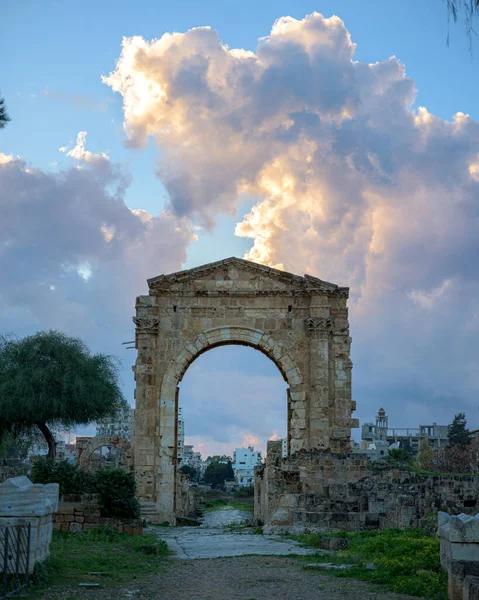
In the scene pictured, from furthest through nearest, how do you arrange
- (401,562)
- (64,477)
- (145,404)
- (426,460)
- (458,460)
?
(426,460)
(458,460)
(145,404)
(64,477)
(401,562)

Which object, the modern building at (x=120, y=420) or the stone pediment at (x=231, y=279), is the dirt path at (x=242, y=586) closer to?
the stone pediment at (x=231, y=279)

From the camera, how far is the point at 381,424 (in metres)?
124

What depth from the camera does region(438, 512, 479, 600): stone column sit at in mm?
7797

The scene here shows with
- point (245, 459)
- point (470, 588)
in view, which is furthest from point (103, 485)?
point (245, 459)

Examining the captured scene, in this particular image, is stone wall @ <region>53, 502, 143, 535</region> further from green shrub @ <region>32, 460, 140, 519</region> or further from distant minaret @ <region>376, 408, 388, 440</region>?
distant minaret @ <region>376, 408, 388, 440</region>

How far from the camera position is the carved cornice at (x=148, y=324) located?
24156 millimetres

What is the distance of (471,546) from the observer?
8.40m

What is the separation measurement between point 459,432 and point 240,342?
194 feet

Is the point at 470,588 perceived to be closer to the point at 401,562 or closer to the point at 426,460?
the point at 401,562

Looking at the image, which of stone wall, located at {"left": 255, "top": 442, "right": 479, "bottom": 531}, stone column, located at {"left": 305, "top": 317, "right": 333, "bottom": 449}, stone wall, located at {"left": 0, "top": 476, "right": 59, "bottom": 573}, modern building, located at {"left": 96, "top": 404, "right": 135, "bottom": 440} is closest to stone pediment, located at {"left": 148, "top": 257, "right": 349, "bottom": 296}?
stone column, located at {"left": 305, "top": 317, "right": 333, "bottom": 449}

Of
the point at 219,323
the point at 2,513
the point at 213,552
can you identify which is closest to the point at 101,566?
the point at 2,513

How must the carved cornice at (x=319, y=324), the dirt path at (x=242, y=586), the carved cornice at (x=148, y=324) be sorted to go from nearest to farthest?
the dirt path at (x=242, y=586) → the carved cornice at (x=319, y=324) → the carved cornice at (x=148, y=324)

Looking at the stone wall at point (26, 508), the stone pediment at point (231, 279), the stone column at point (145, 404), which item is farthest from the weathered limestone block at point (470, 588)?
the stone pediment at point (231, 279)

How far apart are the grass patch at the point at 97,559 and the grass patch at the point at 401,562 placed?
2.65 m
